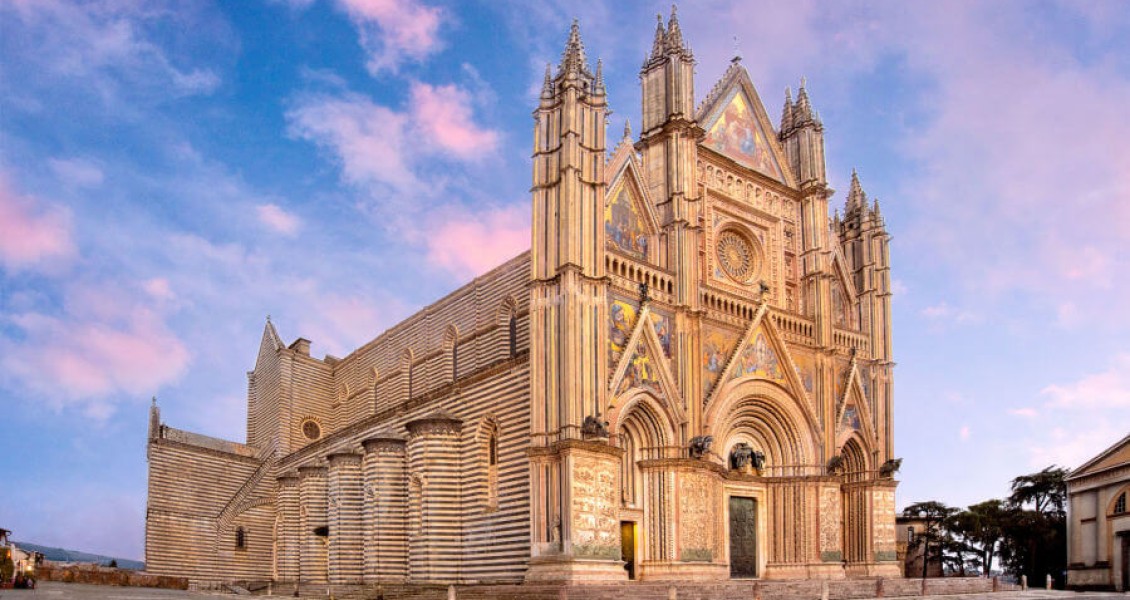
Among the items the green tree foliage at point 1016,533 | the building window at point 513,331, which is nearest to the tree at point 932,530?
the green tree foliage at point 1016,533

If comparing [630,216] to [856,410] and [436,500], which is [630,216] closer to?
[436,500]

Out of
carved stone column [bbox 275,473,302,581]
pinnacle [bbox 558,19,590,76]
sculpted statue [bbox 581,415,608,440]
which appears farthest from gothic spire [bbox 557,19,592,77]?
carved stone column [bbox 275,473,302,581]

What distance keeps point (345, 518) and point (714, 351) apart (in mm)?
14548

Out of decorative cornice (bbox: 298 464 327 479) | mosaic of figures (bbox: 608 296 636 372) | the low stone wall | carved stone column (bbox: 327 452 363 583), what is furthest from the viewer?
the low stone wall

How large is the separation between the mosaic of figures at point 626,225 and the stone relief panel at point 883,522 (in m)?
13.6

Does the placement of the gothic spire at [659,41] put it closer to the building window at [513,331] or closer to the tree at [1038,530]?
the building window at [513,331]

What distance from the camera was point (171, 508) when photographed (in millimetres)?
47094

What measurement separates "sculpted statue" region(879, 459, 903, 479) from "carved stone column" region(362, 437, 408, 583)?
17728 mm

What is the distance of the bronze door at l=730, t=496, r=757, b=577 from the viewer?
31578 mm

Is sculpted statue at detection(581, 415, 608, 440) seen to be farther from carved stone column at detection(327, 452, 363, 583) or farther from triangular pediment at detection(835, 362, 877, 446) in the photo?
triangular pediment at detection(835, 362, 877, 446)

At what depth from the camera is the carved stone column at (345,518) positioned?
110 feet

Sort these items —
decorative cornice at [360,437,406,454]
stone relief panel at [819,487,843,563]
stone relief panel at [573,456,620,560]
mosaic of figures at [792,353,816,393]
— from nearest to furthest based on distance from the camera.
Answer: stone relief panel at [573,456,620,560] < stone relief panel at [819,487,843,563] < decorative cornice at [360,437,406,454] < mosaic of figures at [792,353,816,393]

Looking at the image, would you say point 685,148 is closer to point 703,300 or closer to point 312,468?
point 703,300

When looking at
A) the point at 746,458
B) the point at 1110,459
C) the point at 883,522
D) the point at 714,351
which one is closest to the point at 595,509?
the point at 714,351
